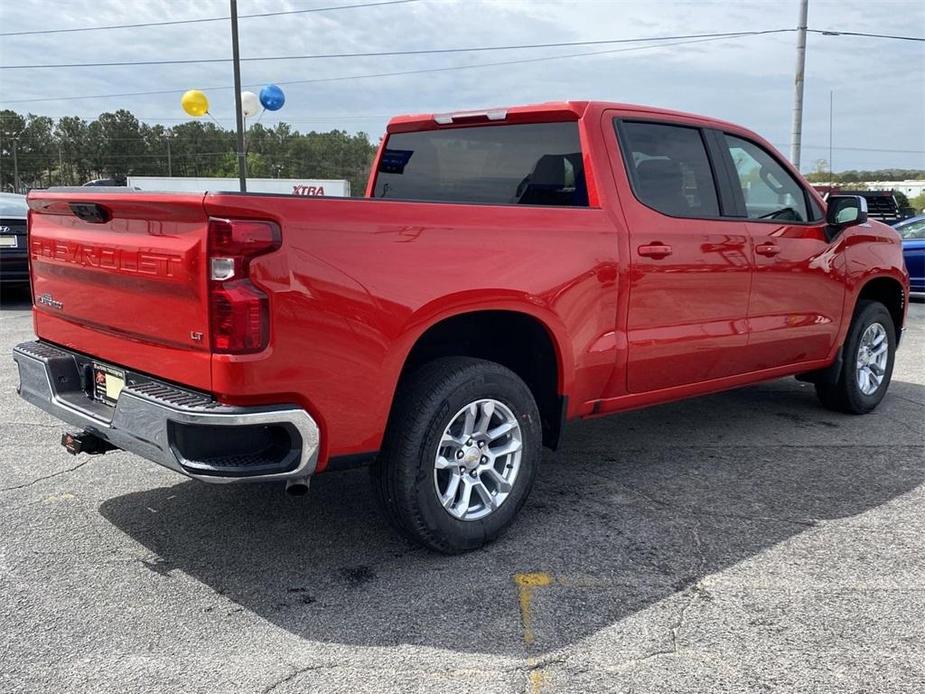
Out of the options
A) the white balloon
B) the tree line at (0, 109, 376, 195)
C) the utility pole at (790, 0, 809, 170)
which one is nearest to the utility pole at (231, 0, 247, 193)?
the white balloon

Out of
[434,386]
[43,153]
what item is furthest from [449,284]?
[43,153]

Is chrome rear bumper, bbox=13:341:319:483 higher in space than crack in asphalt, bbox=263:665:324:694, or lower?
higher

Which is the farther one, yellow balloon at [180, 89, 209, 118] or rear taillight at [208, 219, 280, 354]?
yellow balloon at [180, 89, 209, 118]

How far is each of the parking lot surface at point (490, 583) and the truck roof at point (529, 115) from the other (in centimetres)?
185

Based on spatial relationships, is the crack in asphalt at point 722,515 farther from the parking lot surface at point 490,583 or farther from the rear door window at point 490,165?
the rear door window at point 490,165

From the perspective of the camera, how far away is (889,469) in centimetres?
492

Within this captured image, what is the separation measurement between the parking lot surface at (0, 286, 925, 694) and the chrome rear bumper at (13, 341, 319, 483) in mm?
547

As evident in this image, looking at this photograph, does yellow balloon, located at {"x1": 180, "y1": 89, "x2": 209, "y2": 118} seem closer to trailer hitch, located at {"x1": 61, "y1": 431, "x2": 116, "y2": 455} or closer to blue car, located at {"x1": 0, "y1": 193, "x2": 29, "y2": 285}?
blue car, located at {"x1": 0, "y1": 193, "x2": 29, "y2": 285}

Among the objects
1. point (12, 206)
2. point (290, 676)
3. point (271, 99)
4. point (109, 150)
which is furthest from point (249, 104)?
point (109, 150)

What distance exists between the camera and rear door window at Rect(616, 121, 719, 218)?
4328mm

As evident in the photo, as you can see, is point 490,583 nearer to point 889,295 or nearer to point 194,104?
point 889,295

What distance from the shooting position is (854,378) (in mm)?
5980

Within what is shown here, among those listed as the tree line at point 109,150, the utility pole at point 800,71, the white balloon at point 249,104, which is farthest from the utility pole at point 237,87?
the tree line at point 109,150

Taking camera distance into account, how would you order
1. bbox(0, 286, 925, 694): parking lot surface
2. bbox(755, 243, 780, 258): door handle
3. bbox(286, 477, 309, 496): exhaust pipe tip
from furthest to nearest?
bbox(755, 243, 780, 258): door handle
bbox(286, 477, 309, 496): exhaust pipe tip
bbox(0, 286, 925, 694): parking lot surface
